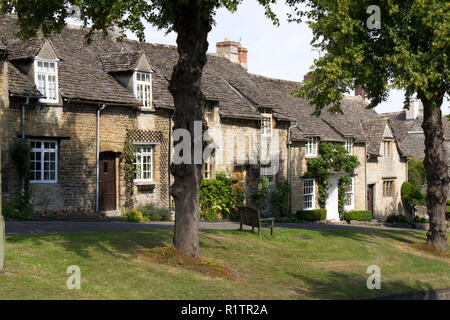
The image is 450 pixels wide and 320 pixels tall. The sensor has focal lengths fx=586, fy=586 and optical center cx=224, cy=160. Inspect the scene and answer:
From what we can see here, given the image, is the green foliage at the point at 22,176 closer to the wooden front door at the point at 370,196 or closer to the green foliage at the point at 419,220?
the wooden front door at the point at 370,196

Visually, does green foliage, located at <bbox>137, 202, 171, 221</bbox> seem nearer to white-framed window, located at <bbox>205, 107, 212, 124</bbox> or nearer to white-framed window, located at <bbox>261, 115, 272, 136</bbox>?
white-framed window, located at <bbox>205, 107, 212, 124</bbox>

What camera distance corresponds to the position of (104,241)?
1630 centimetres

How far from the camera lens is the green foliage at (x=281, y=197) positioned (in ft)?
115

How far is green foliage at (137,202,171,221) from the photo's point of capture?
1078 inches

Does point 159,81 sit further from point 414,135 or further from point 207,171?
point 414,135

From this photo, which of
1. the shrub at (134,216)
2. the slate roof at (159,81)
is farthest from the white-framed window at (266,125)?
the shrub at (134,216)

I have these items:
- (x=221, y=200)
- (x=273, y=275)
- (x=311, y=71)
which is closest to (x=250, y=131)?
(x=221, y=200)

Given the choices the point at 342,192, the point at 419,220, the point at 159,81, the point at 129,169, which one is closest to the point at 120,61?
the point at 159,81

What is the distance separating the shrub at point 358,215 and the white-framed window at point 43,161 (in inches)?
867

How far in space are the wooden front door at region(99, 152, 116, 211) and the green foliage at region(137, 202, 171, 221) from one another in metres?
1.41

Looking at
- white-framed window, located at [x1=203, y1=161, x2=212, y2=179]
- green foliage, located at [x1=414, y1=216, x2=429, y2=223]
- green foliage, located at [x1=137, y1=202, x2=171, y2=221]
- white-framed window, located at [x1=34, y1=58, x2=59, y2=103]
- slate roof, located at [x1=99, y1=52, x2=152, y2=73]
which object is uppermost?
slate roof, located at [x1=99, y1=52, x2=152, y2=73]

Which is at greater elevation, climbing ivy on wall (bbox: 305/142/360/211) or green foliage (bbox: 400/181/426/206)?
climbing ivy on wall (bbox: 305/142/360/211)

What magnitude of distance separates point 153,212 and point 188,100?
13817 millimetres

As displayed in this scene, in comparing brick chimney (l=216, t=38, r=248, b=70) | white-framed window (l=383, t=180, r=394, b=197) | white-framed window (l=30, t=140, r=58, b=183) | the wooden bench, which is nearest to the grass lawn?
the wooden bench
